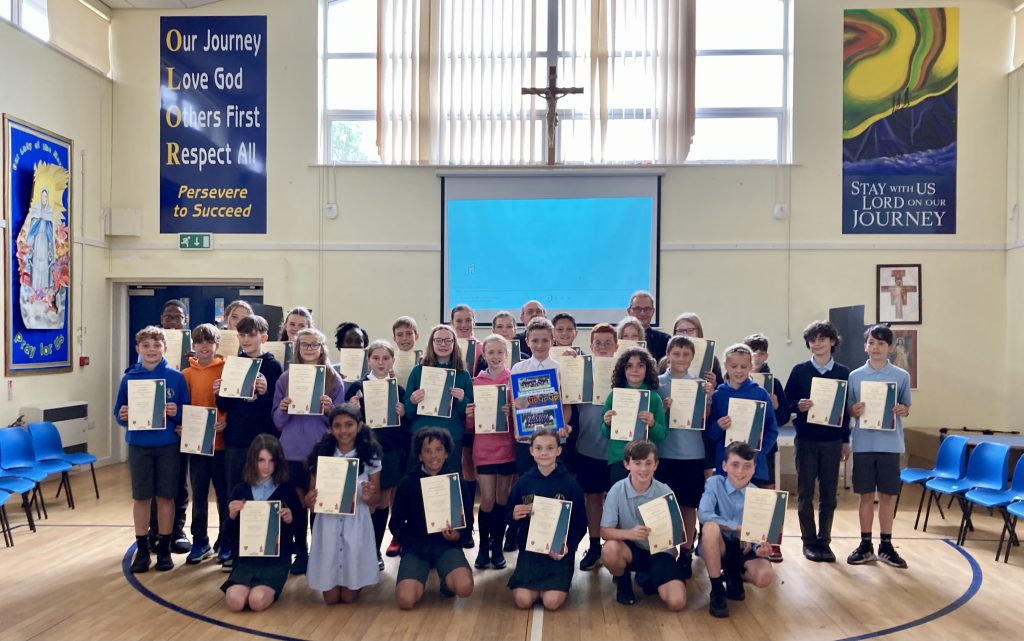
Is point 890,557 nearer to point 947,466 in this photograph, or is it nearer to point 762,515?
point 762,515

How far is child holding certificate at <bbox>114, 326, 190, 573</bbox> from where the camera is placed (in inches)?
187

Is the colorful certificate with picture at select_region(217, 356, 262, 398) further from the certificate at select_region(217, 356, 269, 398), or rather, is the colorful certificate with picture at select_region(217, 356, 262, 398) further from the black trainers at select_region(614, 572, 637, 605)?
the black trainers at select_region(614, 572, 637, 605)

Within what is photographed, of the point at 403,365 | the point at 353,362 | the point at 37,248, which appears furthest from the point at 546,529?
the point at 37,248

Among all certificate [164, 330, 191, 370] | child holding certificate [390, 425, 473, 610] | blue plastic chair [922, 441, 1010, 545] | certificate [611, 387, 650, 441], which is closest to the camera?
child holding certificate [390, 425, 473, 610]

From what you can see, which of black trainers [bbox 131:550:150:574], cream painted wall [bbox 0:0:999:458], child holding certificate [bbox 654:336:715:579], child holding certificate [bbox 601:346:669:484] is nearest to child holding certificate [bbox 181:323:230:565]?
black trainers [bbox 131:550:150:574]

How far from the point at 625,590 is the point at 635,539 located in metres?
0.32

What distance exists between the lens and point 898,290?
8.66 metres

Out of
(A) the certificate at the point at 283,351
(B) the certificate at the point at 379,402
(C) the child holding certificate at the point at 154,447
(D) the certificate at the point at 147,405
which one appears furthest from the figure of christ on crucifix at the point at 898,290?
(D) the certificate at the point at 147,405

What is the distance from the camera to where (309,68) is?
9070 millimetres

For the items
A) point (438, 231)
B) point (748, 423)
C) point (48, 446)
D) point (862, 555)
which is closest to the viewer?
point (748, 423)

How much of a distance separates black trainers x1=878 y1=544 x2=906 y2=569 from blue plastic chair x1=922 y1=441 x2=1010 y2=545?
964 millimetres

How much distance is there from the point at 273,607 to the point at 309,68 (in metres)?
6.71

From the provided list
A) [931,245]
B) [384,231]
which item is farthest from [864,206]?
[384,231]

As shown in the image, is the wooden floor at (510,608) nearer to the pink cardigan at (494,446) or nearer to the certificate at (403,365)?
the pink cardigan at (494,446)
